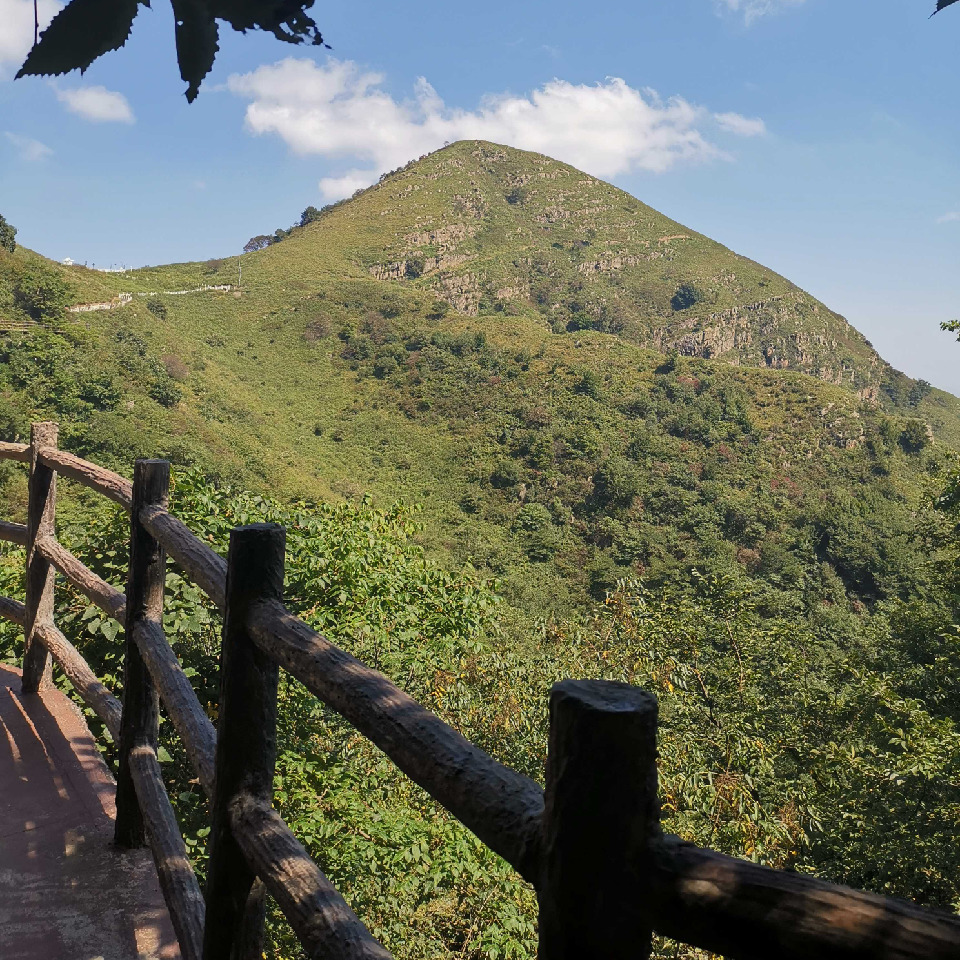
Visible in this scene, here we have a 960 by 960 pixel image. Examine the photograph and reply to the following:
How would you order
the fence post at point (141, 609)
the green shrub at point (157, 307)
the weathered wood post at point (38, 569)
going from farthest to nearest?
the green shrub at point (157, 307), the weathered wood post at point (38, 569), the fence post at point (141, 609)

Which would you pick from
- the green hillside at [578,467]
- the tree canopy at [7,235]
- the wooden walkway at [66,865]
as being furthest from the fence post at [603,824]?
the tree canopy at [7,235]

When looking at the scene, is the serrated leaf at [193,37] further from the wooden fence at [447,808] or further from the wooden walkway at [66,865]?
the wooden walkway at [66,865]

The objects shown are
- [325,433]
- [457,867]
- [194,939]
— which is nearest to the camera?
[194,939]

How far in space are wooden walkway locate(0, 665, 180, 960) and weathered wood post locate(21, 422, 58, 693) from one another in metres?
0.27

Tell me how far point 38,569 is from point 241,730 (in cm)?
193

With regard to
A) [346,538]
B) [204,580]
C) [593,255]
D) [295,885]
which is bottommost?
[346,538]

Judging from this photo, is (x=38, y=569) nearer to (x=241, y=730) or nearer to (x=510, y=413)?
(x=241, y=730)

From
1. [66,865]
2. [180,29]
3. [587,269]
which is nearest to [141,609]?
[66,865]

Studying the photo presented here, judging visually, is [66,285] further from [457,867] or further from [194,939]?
[194,939]

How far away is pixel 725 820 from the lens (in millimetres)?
6723

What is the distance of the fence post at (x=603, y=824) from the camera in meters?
Answer: 0.59

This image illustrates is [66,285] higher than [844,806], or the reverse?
[66,285]

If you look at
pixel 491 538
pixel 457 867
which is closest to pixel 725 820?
pixel 457 867

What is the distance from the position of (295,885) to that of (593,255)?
261 feet
